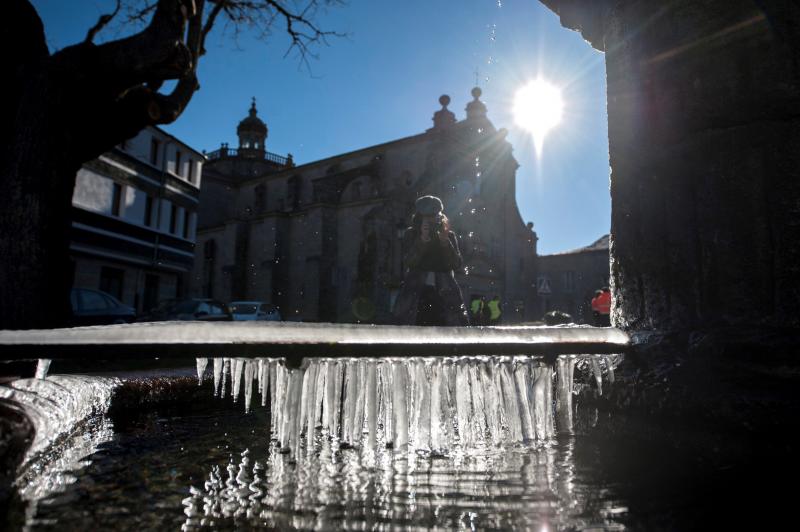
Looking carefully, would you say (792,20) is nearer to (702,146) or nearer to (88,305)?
(702,146)

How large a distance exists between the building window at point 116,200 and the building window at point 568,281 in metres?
38.3

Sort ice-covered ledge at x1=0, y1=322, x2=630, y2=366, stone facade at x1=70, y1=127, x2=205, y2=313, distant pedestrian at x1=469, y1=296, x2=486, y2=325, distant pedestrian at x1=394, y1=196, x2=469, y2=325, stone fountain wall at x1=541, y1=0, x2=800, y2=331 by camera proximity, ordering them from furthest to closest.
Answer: distant pedestrian at x1=469, y1=296, x2=486, y2=325
stone facade at x1=70, y1=127, x2=205, y2=313
distant pedestrian at x1=394, y1=196, x2=469, y2=325
stone fountain wall at x1=541, y1=0, x2=800, y2=331
ice-covered ledge at x1=0, y1=322, x2=630, y2=366

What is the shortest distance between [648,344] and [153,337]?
1836 millimetres

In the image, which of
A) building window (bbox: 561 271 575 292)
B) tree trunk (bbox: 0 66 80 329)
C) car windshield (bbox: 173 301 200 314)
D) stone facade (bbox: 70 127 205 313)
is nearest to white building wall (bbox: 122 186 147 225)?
stone facade (bbox: 70 127 205 313)

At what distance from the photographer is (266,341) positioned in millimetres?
1271

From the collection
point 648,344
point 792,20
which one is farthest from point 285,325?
point 792,20

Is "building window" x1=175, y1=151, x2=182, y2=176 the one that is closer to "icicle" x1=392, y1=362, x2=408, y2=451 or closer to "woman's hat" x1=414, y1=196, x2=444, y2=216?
"woman's hat" x1=414, y1=196, x2=444, y2=216

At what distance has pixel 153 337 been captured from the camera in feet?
4.06

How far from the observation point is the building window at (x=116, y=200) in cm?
2200

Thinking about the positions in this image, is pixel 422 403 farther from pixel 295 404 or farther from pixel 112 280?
pixel 112 280

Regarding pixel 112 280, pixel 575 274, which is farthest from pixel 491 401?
pixel 575 274

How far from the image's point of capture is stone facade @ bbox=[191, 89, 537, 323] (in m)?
28.1

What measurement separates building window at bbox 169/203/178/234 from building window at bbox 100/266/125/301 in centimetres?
431

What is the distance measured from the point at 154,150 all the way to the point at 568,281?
123 ft
